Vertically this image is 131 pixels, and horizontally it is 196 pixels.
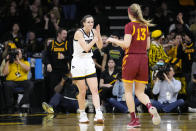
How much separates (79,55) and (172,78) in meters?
3.72

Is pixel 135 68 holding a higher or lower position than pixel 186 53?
lower

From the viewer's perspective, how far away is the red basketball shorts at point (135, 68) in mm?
7500

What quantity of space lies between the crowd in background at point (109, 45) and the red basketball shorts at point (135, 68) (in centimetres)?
371

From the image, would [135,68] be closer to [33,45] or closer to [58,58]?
[58,58]

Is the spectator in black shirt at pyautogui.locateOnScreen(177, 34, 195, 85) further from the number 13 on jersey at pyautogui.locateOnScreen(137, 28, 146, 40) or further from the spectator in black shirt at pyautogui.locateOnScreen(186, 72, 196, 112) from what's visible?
the number 13 on jersey at pyautogui.locateOnScreen(137, 28, 146, 40)

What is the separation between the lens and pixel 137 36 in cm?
749

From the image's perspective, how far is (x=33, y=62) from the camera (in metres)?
12.9

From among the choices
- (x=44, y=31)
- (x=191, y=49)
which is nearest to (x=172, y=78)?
(x=191, y=49)

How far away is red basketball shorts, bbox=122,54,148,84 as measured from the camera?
24.6 ft

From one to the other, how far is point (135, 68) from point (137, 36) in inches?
20.4

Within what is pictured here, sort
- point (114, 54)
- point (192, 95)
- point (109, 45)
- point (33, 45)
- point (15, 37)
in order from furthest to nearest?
point (33, 45) → point (15, 37) → point (109, 45) → point (114, 54) → point (192, 95)

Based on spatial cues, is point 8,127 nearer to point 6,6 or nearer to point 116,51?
point 116,51

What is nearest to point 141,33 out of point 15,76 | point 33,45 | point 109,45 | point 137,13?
point 137,13

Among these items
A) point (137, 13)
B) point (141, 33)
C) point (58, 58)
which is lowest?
point (58, 58)
